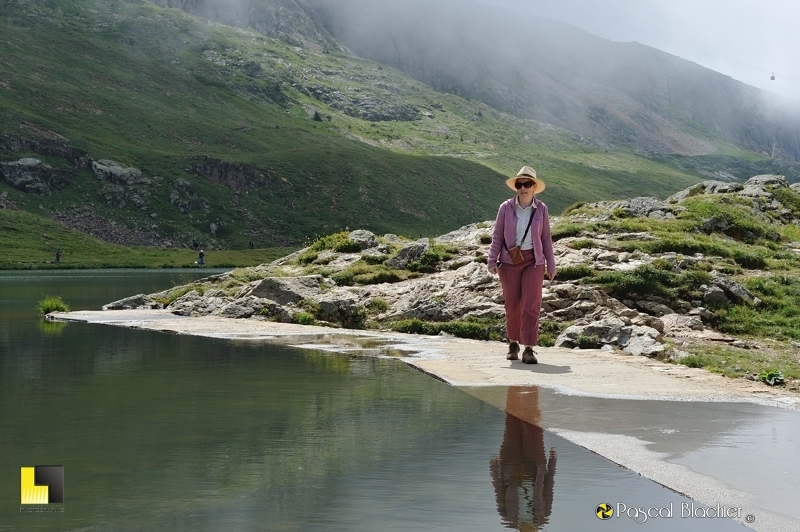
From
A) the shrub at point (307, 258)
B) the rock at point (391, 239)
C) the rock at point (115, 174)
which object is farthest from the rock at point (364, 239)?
the rock at point (115, 174)

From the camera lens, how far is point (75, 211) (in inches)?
6014

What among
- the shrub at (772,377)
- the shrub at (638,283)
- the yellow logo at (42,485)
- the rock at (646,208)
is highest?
the rock at (646,208)

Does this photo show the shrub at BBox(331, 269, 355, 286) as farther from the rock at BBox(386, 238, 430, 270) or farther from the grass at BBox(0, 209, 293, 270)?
the grass at BBox(0, 209, 293, 270)

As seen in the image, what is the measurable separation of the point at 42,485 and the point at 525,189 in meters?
9.39

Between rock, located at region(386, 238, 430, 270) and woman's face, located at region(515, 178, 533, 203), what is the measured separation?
11.0 meters

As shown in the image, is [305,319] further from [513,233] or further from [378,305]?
[513,233]

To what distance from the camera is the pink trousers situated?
1367 cm

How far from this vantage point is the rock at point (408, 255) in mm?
24959

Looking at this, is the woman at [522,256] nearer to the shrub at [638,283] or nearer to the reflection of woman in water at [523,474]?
the reflection of woman in water at [523,474]

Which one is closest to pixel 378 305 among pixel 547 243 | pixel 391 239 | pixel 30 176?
pixel 547 243

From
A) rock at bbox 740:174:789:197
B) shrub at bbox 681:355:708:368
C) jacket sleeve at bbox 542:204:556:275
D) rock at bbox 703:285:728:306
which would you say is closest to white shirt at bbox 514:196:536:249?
jacket sleeve at bbox 542:204:556:275

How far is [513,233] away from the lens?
13961 mm

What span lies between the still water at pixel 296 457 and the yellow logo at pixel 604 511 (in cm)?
8

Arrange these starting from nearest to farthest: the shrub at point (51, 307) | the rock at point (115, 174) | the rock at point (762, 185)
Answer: the shrub at point (51, 307), the rock at point (762, 185), the rock at point (115, 174)
